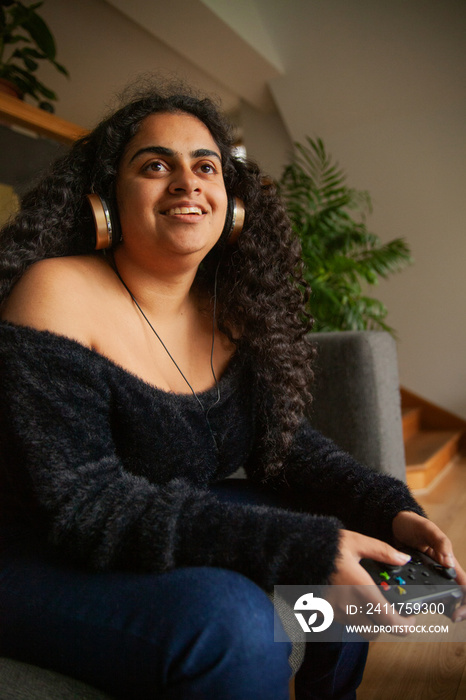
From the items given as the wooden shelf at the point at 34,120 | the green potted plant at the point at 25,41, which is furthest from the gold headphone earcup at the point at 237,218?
the green potted plant at the point at 25,41

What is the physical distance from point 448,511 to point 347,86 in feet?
9.47

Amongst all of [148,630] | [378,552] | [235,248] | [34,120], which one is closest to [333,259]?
[34,120]

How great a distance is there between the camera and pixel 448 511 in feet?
7.36

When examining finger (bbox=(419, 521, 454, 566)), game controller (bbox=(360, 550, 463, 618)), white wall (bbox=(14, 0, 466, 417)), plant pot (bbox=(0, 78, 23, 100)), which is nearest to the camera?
game controller (bbox=(360, 550, 463, 618))

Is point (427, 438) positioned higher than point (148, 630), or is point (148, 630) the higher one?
point (148, 630)

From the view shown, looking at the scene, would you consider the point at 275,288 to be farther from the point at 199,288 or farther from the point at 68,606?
the point at 68,606

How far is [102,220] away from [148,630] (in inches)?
26.0

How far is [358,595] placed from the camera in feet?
2.21

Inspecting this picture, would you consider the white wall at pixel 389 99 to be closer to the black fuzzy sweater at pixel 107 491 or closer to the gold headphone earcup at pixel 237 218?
the gold headphone earcup at pixel 237 218

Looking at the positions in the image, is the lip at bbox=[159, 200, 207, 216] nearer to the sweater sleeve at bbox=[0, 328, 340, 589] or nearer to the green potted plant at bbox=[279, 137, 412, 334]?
the sweater sleeve at bbox=[0, 328, 340, 589]

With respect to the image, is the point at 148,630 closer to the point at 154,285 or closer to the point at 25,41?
the point at 154,285

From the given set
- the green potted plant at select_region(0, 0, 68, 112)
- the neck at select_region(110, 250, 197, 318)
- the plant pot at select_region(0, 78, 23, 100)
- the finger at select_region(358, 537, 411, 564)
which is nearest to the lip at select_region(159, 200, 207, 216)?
the neck at select_region(110, 250, 197, 318)

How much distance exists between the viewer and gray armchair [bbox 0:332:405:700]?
140 cm

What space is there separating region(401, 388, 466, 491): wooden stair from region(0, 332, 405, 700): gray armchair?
4.59 ft
